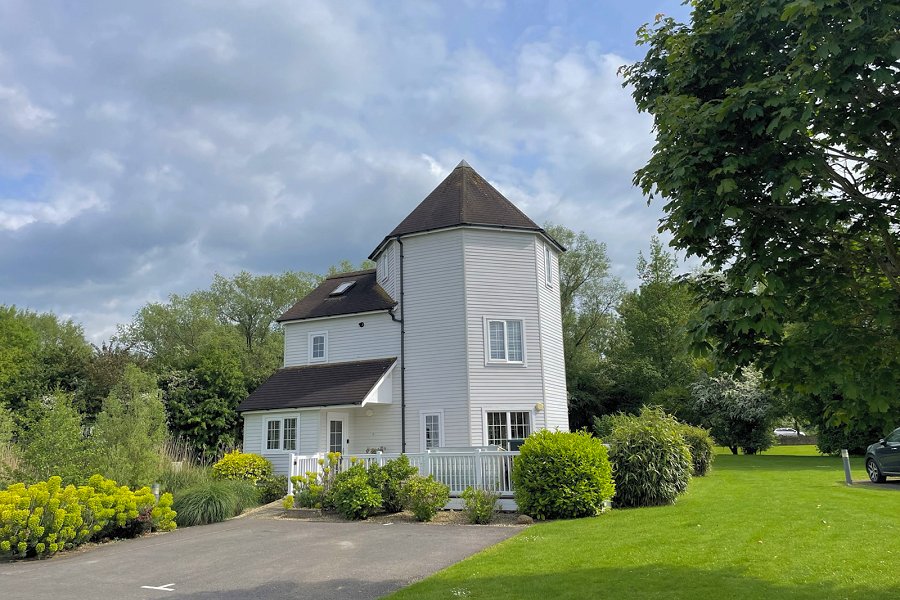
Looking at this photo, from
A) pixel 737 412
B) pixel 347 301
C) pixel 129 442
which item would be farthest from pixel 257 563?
pixel 737 412

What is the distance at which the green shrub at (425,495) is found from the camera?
46.5ft

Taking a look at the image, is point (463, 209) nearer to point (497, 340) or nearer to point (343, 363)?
point (497, 340)

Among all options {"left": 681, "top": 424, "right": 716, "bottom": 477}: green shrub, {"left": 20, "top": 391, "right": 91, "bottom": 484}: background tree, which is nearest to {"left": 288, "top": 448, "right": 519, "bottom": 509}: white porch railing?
{"left": 20, "top": 391, "right": 91, "bottom": 484}: background tree

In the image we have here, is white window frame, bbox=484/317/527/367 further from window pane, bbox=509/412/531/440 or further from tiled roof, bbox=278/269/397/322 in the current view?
tiled roof, bbox=278/269/397/322

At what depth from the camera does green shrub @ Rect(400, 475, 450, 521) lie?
1419 cm

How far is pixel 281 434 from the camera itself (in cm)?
2245

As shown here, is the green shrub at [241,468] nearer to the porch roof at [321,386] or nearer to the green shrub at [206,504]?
the porch roof at [321,386]

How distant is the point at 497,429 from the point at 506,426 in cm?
34

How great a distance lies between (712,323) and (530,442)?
8.86 meters

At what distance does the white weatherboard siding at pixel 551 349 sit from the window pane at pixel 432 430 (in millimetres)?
3618

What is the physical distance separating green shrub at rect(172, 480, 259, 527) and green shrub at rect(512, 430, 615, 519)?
297 inches

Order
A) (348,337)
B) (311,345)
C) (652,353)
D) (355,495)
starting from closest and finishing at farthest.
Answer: (355,495), (348,337), (311,345), (652,353)

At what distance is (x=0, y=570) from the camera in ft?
34.2

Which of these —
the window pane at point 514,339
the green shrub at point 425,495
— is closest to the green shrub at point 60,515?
the green shrub at point 425,495
